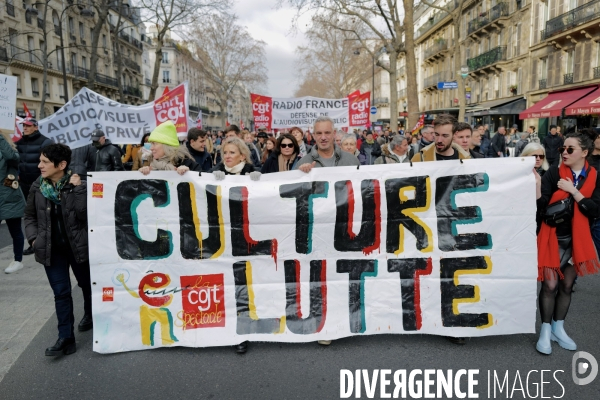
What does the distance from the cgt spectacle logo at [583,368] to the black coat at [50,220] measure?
3.73 m

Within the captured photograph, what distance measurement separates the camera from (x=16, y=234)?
5859 mm

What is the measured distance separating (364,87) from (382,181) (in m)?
82.6

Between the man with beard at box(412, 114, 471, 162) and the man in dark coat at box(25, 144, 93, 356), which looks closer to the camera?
the man in dark coat at box(25, 144, 93, 356)

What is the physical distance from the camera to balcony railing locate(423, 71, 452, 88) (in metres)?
44.1

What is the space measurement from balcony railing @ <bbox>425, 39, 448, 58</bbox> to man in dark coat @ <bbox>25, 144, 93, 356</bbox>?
45.7 metres

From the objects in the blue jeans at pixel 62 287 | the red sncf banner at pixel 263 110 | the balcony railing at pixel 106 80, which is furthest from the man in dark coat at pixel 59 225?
the balcony railing at pixel 106 80

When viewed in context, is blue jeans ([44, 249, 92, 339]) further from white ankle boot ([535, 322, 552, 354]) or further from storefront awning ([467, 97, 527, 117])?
storefront awning ([467, 97, 527, 117])

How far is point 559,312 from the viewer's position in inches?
139

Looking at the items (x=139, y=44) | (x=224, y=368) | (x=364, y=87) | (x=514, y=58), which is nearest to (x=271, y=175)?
(x=224, y=368)

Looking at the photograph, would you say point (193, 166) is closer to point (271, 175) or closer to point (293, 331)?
point (271, 175)

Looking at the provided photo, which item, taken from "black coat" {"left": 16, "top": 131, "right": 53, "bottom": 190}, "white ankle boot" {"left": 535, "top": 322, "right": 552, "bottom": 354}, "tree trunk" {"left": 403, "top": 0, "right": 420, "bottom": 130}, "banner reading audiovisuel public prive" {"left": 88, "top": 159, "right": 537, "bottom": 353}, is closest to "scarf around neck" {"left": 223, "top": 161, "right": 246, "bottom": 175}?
"banner reading audiovisuel public prive" {"left": 88, "top": 159, "right": 537, "bottom": 353}

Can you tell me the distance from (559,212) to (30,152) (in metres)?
6.79

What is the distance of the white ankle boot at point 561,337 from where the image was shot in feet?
11.4

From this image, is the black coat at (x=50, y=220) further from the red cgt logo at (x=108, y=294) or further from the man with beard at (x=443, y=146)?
the man with beard at (x=443, y=146)
